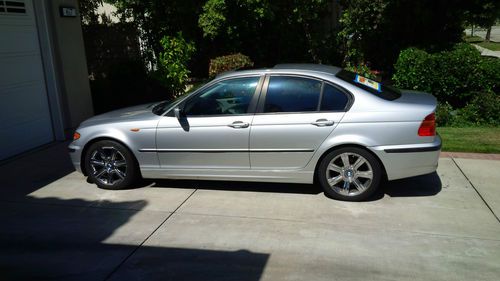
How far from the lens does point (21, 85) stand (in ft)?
26.4

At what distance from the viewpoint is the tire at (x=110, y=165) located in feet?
19.6

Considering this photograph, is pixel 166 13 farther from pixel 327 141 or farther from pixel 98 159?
pixel 327 141

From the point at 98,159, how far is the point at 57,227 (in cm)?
129

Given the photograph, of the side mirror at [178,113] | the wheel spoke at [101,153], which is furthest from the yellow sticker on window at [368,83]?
the wheel spoke at [101,153]

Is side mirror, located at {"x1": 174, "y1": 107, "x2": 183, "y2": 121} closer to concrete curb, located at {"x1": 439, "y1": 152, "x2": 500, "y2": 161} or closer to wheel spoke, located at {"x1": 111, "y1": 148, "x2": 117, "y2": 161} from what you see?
wheel spoke, located at {"x1": 111, "y1": 148, "x2": 117, "y2": 161}

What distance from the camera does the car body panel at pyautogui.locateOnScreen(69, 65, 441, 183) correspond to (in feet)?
17.2

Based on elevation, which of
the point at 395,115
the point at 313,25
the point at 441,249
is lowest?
the point at 441,249

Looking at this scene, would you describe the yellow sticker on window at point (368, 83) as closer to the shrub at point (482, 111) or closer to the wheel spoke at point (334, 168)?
the wheel spoke at point (334, 168)

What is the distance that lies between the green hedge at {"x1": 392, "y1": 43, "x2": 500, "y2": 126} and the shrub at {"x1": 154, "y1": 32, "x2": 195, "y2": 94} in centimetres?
507

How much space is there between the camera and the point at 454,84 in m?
9.77

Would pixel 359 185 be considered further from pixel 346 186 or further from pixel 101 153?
pixel 101 153

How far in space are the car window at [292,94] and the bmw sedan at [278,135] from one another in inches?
0.5

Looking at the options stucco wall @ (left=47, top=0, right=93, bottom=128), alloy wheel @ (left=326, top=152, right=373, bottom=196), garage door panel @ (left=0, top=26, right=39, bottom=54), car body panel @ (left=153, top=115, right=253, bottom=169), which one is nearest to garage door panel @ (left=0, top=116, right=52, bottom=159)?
stucco wall @ (left=47, top=0, right=93, bottom=128)

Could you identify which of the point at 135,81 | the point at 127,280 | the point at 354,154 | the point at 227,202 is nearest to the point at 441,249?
the point at 354,154
